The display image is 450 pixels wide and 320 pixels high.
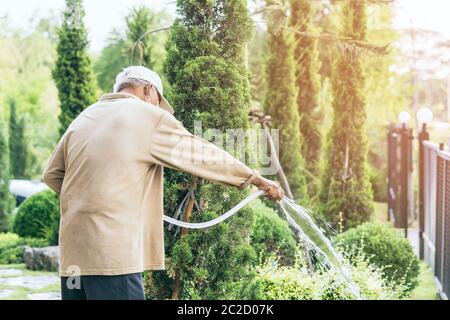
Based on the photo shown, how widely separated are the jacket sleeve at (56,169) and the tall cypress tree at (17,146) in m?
12.1

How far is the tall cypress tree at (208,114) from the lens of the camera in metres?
4.29

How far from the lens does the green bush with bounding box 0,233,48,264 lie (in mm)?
8820

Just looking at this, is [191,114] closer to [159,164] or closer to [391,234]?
[159,164]

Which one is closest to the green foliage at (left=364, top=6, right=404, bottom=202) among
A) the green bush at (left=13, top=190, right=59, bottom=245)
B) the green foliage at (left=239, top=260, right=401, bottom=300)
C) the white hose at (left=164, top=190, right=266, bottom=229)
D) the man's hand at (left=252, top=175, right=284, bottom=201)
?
the green bush at (left=13, top=190, right=59, bottom=245)

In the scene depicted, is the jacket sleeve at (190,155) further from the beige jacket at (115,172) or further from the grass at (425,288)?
the grass at (425,288)

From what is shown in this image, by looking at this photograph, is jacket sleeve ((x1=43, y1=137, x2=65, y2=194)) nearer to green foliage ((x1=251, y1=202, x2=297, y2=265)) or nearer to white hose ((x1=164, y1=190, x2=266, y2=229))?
white hose ((x1=164, y1=190, x2=266, y2=229))

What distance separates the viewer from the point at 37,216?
9812 mm

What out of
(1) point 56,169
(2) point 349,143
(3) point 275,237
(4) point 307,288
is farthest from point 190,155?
(2) point 349,143

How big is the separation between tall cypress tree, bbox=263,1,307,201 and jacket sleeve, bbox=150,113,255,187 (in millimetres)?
5758

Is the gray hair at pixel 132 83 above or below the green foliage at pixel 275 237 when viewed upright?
above

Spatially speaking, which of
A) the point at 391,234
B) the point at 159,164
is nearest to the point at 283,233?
the point at 391,234

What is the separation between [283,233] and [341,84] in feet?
10.0

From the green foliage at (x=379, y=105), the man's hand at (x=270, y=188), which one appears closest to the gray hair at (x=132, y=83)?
the man's hand at (x=270, y=188)

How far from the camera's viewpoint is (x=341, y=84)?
8.44 m
